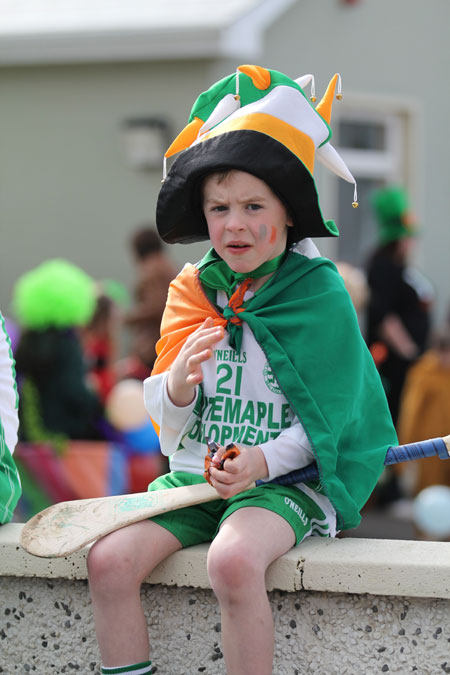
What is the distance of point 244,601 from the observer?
2.35 m

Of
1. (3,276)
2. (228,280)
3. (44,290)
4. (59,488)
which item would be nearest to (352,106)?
(3,276)

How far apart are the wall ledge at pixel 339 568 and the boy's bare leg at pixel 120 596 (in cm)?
10

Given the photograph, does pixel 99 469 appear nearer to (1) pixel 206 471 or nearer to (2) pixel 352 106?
(1) pixel 206 471

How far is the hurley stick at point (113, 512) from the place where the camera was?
2527 mm

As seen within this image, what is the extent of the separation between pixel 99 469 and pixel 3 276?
3373 millimetres

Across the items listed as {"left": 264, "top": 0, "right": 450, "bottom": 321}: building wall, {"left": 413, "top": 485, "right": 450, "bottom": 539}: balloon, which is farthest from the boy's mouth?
{"left": 264, "top": 0, "right": 450, "bottom": 321}: building wall

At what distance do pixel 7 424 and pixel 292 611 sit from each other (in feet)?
3.19

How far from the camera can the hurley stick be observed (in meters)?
2.53

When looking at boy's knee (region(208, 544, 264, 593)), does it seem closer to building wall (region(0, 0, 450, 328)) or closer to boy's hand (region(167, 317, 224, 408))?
boy's hand (region(167, 317, 224, 408))

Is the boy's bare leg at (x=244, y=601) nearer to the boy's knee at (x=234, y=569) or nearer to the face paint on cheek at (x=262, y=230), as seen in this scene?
the boy's knee at (x=234, y=569)

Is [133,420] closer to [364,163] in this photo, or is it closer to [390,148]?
[364,163]

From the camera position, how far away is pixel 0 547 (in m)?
2.73

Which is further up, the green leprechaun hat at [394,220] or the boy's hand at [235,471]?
the green leprechaun hat at [394,220]

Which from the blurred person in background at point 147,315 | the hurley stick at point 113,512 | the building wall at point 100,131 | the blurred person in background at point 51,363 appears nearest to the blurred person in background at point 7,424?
the hurley stick at point 113,512
